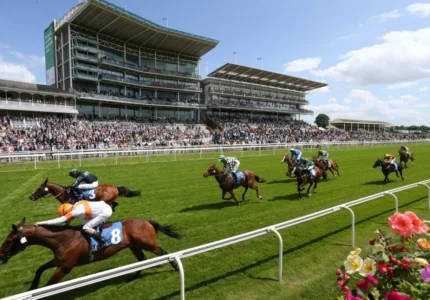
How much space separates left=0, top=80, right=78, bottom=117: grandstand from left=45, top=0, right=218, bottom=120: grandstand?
240 centimetres

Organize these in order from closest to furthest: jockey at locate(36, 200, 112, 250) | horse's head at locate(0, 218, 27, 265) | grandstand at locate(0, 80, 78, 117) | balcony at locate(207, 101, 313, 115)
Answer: horse's head at locate(0, 218, 27, 265)
jockey at locate(36, 200, 112, 250)
grandstand at locate(0, 80, 78, 117)
balcony at locate(207, 101, 313, 115)

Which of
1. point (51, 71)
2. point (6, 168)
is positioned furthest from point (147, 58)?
point (6, 168)

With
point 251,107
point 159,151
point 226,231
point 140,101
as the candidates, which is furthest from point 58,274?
point 251,107

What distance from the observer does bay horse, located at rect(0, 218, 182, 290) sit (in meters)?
3.23

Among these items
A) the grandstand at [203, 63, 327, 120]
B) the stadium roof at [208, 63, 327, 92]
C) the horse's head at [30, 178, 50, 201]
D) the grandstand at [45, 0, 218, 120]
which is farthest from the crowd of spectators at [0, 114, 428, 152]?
the stadium roof at [208, 63, 327, 92]

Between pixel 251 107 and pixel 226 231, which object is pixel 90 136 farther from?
pixel 251 107

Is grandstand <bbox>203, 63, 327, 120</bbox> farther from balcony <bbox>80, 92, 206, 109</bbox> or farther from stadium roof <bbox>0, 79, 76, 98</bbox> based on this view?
stadium roof <bbox>0, 79, 76, 98</bbox>

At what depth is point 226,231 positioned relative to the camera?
5789mm

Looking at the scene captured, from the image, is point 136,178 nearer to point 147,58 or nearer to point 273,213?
point 273,213

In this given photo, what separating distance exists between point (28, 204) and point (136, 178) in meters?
4.25

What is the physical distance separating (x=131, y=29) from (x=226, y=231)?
4008 centimetres

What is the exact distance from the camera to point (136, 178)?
462 inches

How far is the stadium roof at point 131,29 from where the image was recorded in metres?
35.2

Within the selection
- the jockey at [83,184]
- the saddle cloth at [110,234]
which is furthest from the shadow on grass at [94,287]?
the jockey at [83,184]
